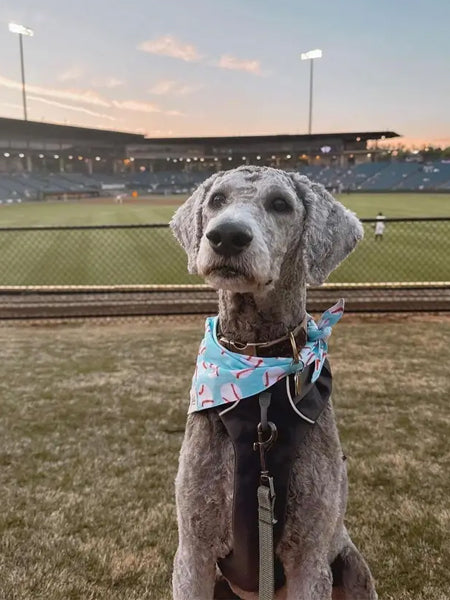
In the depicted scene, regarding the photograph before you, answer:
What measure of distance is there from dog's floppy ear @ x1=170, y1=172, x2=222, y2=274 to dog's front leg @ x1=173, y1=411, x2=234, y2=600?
52 cm

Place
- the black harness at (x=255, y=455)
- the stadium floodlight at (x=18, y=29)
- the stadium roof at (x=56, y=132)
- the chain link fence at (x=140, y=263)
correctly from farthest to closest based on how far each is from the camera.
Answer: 1. the stadium roof at (x=56, y=132)
2. the stadium floodlight at (x=18, y=29)
3. the chain link fence at (x=140, y=263)
4. the black harness at (x=255, y=455)

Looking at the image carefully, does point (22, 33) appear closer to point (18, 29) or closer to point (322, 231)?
point (18, 29)

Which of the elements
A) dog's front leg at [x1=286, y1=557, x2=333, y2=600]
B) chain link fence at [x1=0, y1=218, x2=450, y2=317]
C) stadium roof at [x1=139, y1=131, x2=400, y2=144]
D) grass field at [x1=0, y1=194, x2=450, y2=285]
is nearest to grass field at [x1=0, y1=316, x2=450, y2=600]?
dog's front leg at [x1=286, y1=557, x2=333, y2=600]

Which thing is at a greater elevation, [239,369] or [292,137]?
[292,137]

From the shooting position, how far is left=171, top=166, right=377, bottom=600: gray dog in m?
1.55

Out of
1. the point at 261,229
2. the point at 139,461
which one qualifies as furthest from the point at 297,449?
the point at 139,461

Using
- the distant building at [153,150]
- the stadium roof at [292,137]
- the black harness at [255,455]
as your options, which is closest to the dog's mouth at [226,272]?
the black harness at [255,455]

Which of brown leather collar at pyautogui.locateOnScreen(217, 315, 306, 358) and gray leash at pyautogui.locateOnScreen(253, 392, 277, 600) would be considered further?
brown leather collar at pyautogui.locateOnScreen(217, 315, 306, 358)

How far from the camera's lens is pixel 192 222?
1.73 meters

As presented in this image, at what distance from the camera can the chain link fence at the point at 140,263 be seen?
7422 millimetres

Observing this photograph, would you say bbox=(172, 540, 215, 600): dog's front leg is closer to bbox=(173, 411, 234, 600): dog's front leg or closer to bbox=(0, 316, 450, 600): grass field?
bbox=(173, 411, 234, 600): dog's front leg

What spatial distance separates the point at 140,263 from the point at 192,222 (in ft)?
30.6

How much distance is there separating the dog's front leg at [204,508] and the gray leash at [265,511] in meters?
0.11

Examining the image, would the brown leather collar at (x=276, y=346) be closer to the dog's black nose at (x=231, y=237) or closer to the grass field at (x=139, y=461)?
the dog's black nose at (x=231, y=237)
